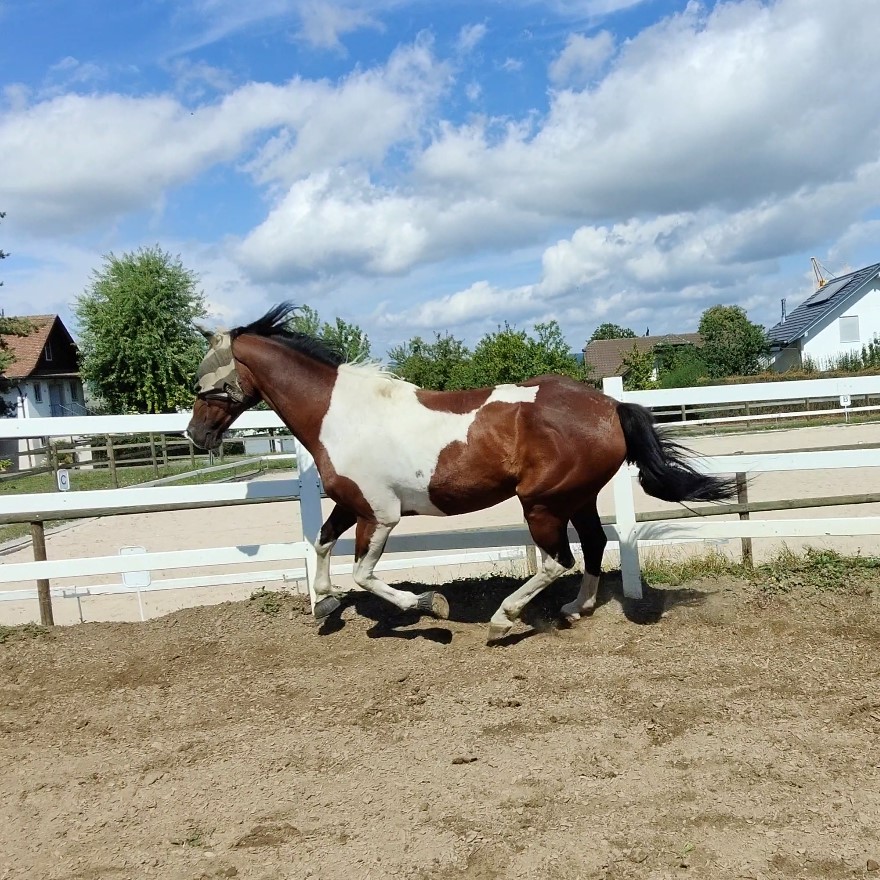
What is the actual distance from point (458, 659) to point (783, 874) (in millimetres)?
2384

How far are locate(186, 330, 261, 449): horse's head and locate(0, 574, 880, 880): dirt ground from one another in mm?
1392

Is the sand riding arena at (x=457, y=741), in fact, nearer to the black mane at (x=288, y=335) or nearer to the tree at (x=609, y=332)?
the black mane at (x=288, y=335)

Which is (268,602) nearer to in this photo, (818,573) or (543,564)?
(543,564)

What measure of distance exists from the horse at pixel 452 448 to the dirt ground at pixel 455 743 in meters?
0.51

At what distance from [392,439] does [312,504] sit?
3.82ft

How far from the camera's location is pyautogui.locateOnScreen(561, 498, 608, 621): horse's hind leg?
16.9 feet

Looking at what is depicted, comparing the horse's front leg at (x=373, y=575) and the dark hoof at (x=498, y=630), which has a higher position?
the horse's front leg at (x=373, y=575)

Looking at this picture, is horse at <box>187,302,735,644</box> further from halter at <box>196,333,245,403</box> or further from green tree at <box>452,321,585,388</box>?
green tree at <box>452,321,585,388</box>

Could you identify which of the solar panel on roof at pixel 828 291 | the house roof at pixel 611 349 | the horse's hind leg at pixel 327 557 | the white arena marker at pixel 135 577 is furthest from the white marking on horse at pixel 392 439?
the house roof at pixel 611 349

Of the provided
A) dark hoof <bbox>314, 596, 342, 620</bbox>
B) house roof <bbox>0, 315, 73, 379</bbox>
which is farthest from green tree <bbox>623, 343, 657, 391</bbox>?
dark hoof <bbox>314, 596, 342, 620</bbox>

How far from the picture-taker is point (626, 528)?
5.54 m

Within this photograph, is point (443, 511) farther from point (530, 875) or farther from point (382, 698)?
point (530, 875)

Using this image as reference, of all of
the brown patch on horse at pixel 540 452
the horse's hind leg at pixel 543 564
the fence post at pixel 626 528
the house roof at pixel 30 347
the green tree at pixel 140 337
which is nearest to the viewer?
the brown patch on horse at pixel 540 452

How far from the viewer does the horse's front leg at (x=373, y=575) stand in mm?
4840
